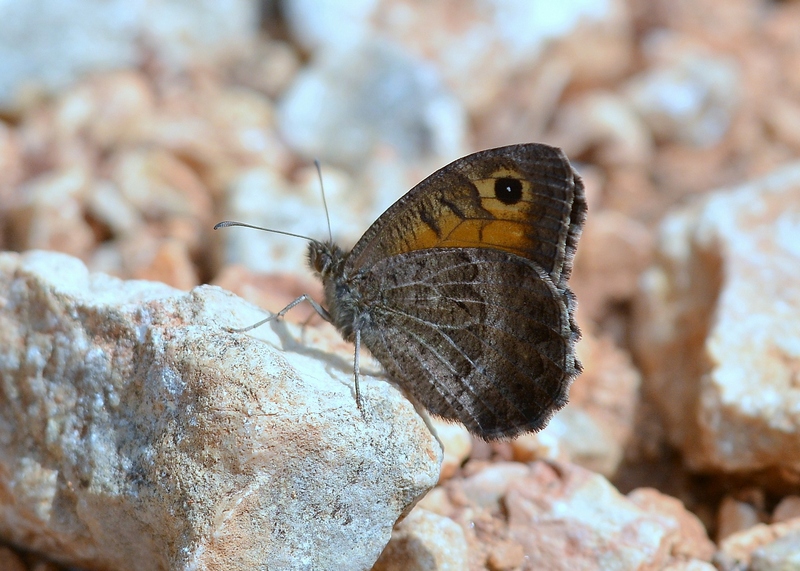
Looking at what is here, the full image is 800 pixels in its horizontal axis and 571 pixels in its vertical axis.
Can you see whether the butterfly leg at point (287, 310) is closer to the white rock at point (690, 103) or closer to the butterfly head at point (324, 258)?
the butterfly head at point (324, 258)

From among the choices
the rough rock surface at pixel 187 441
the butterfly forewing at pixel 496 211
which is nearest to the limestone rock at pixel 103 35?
the rough rock surface at pixel 187 441

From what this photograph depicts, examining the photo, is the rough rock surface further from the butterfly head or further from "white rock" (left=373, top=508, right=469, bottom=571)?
the butterfly head

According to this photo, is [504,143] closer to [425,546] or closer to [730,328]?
[730,328]

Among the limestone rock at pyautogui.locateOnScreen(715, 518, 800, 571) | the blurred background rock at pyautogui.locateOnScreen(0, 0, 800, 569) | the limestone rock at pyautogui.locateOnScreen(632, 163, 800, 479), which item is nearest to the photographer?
the limestone rock at pyautogui.locateOnScreen(715, 518, 800, 571)

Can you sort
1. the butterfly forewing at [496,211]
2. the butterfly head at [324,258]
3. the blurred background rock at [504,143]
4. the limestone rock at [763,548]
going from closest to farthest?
the butterfly forewing at [496,211], the limestone rock at [763,548], the butterfly head at [324,258], the blurred background rock at [504,143]

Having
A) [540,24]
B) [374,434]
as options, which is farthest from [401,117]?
[374,434]

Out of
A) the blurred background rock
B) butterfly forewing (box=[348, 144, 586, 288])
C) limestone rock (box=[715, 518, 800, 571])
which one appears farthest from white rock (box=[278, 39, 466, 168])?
limestone rock (box=[715, 518, 800, 571])
